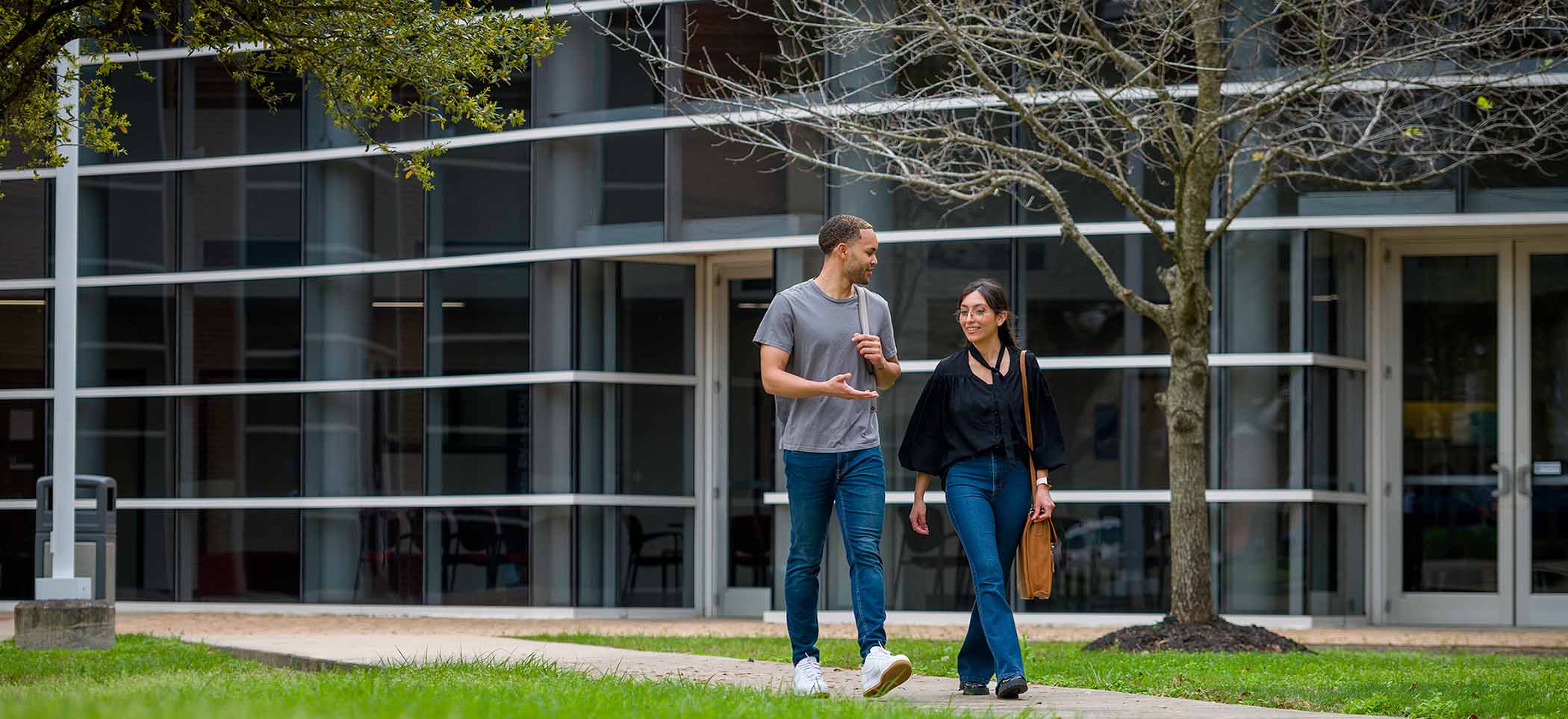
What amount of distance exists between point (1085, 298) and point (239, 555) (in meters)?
8.67

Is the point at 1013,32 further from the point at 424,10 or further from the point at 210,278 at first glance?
the point at 210,278

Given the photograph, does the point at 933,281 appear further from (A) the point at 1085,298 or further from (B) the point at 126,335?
(B) the point at 126,335

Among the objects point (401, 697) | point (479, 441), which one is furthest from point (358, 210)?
point (401, 697)

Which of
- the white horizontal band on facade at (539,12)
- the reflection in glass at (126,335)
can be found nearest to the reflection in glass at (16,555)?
the reflection in glass at (126,335)

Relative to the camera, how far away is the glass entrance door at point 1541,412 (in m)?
15.6

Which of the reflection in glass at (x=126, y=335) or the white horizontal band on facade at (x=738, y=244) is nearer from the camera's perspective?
the white horizontal band on facade at (x=738, y=244)

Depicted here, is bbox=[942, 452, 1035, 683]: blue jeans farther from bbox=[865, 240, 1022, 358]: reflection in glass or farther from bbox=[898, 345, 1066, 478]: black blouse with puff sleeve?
bbox=[865, 240, 1022, 358]: reflection in glass

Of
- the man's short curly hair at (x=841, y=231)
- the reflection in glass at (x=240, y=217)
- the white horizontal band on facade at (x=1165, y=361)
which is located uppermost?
the reflection in glass at (x=240, y=217)

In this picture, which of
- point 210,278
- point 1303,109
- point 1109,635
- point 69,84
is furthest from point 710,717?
point 210,278

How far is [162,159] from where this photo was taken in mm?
18922

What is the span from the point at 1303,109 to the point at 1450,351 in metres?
2.90

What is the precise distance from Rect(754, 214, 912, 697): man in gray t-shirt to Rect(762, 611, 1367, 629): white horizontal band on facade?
26.1 ft

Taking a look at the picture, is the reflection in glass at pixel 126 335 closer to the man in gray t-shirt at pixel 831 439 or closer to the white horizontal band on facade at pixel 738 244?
the white horizontal band on facade at pixel 738 244

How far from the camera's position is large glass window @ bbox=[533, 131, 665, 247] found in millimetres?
16797
